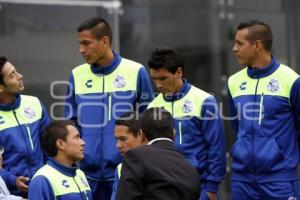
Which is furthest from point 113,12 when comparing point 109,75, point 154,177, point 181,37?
point 154,177

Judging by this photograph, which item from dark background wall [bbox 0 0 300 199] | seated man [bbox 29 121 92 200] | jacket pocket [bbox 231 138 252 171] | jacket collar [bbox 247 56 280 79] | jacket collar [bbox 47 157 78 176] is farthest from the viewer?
dark background wall [bbox 0 0 300 199]

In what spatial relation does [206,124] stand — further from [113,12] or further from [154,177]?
[113,12]

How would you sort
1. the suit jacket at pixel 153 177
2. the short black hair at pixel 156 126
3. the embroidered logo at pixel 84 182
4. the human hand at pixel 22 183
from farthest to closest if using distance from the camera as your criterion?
the human hand at pixel 22 183, the embroidered logo at pixel 84 182, the short black hair at pixel 156 126, the suit jacket at pixel 153 177

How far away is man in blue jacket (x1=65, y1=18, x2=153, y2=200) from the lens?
23.2 feet

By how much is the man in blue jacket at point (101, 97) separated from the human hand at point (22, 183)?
584 mm

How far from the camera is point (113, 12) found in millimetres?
10500

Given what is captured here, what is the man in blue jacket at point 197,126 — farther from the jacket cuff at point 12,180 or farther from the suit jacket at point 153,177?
the suit jacket at point 153,177

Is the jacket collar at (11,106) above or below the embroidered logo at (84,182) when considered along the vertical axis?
above

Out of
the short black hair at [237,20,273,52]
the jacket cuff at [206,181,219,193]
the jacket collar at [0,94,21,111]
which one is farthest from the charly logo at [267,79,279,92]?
the jacket collar at [0,94,21,111]

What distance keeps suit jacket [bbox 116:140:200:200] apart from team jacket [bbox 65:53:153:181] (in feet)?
5.70

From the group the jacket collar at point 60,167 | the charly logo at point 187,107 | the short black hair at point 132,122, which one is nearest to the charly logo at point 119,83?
the charly logo at point 187,107

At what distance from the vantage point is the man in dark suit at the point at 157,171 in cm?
520

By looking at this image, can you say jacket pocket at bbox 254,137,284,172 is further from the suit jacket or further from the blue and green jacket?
the blue and green jacket

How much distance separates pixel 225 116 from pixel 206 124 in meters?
3.65
